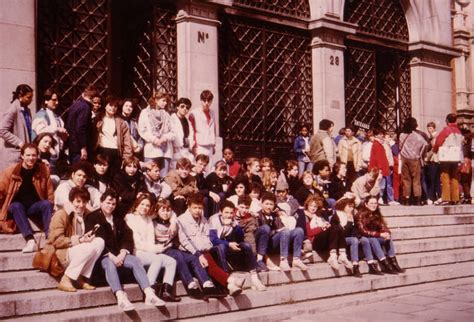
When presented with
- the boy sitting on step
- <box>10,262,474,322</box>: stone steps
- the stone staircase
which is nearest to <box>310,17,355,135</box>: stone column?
the stone staircase

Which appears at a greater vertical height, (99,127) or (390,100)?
(390,100)

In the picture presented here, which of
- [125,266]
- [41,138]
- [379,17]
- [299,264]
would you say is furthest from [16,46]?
[379,17]

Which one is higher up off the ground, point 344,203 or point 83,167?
point 83,167

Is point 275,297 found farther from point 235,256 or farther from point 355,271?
point 355,271

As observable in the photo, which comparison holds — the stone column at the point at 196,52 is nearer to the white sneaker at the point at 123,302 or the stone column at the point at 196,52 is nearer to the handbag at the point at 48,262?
the handbag at the point at 48,262

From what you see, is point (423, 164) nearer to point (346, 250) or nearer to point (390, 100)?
point (390, 100)

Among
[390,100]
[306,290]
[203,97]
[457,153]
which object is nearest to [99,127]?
[203,97]

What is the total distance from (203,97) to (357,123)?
7.88 meters

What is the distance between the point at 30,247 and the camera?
8281 millimetres

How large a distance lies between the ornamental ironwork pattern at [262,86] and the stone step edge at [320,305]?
19.1 feet

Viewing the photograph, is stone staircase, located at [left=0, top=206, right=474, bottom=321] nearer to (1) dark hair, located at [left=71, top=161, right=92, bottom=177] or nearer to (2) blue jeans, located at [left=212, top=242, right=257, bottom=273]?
(2) blue jeans, located at [left=212, top=242, right=257, bottom=273]

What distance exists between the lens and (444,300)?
10086 mm

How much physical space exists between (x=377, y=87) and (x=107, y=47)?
377 inches

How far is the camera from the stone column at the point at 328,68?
56.2ft
